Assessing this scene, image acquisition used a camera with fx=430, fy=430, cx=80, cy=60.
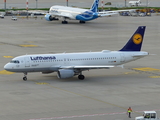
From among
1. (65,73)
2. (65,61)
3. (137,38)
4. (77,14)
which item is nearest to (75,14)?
(77,14)

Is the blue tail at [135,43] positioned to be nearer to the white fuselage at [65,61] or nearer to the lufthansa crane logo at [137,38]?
the lufthansa crane logo at [137,38]

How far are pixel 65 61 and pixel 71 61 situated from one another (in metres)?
0.90

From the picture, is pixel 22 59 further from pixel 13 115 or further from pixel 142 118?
pixel 142 118

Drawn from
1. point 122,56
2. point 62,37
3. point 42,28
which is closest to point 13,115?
point 122,56

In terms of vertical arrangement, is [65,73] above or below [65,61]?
below

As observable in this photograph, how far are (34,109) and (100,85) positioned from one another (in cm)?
1461

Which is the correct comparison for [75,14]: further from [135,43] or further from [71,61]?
[71,61]

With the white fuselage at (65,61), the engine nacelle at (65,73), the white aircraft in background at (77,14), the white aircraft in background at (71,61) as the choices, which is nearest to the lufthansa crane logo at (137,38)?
the white aircraft in background at (71,61)

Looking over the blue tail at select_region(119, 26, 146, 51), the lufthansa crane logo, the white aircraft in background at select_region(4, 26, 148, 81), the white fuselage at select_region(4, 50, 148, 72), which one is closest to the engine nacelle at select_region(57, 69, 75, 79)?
the white aircraft in background at select_region(4, 26, 148, 81)

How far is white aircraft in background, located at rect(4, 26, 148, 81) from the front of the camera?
190 ft

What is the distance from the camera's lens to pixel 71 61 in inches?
2375

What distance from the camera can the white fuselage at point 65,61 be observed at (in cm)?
5791

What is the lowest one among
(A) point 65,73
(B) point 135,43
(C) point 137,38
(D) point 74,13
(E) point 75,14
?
(A) point 65,73

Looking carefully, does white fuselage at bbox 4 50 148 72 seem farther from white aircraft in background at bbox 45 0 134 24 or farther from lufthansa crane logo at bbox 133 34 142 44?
white aircraft in background at bbox 45 0 134 24
